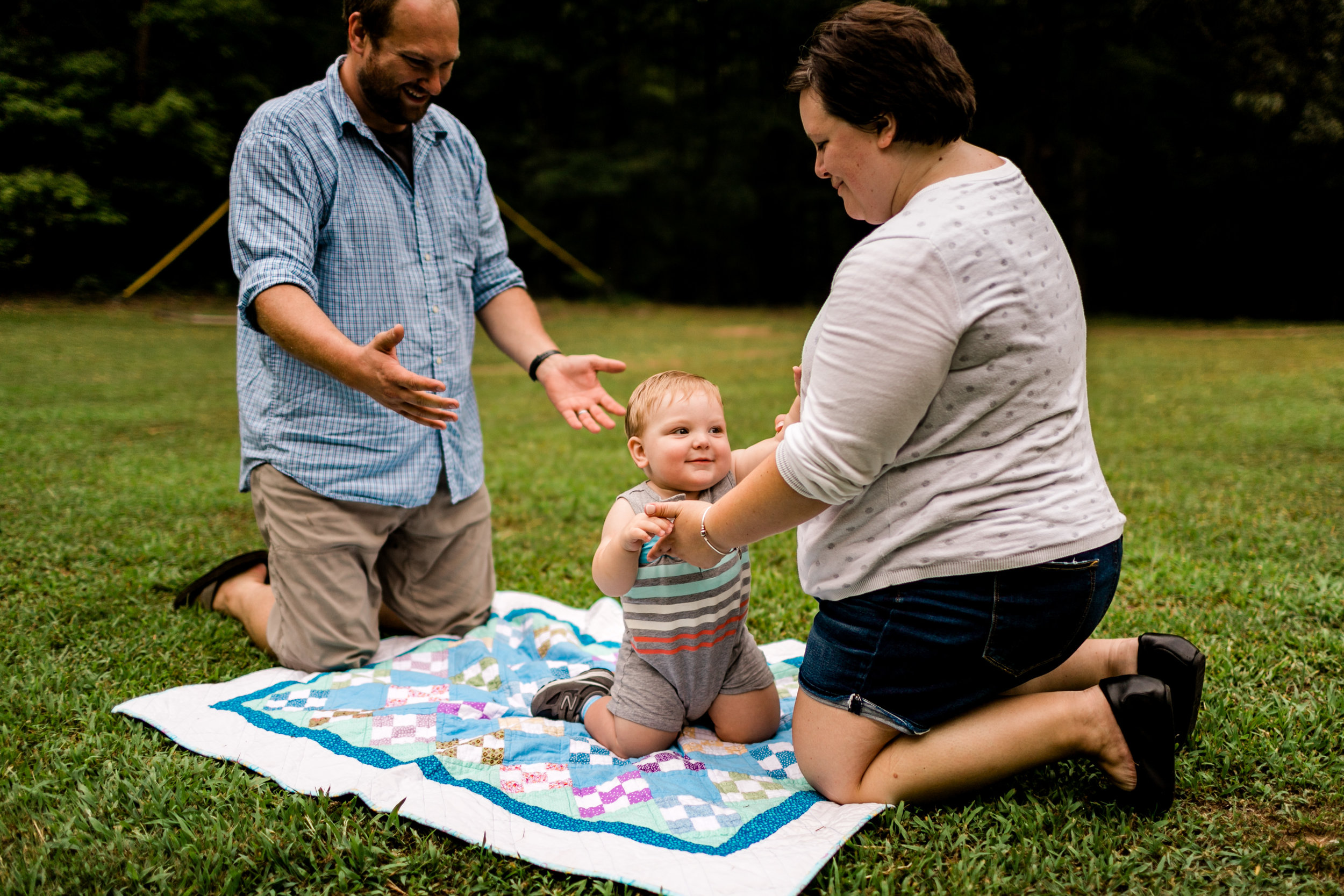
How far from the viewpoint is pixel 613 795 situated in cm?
213

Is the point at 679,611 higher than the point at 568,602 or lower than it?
higher

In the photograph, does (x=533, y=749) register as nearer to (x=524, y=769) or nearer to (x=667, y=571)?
(x=524, y=769)

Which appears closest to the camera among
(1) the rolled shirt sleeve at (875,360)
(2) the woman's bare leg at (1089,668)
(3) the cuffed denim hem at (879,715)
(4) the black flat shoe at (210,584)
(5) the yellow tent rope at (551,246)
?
(1) the rolled shirt sleeve at (875,360)

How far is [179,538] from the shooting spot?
4387mm

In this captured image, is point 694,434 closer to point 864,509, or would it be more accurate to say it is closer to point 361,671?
point 864,509

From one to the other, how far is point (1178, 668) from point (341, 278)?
8.39 ft

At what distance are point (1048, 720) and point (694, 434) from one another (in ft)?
3.35

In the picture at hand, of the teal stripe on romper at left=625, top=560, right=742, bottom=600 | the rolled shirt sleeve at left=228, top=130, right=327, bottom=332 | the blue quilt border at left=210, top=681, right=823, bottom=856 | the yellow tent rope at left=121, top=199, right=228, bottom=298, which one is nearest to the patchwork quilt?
the blue quilt border at left=210, top=681, right=823, bottom=856

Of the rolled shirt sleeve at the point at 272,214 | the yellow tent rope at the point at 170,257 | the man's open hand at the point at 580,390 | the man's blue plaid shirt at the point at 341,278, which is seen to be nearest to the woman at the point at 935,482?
the man's open hand at the point at 580,390

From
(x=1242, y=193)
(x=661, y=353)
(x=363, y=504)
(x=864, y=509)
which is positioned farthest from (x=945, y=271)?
(x=1242, y=193)

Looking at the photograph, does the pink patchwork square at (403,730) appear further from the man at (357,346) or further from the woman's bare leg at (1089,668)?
the woman's bare leg at (1089,668)

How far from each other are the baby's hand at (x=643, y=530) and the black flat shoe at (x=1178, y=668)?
112 centimetres

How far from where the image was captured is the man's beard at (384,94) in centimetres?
291

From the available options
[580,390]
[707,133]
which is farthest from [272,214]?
[707,133]
